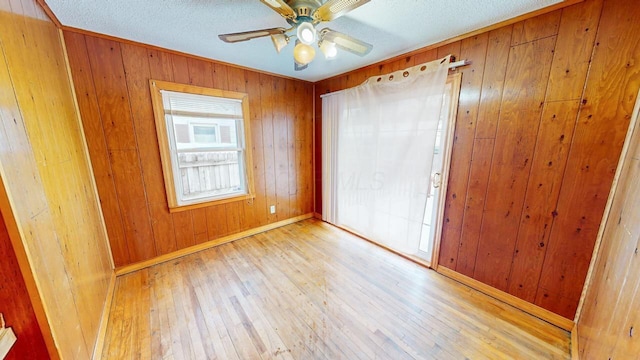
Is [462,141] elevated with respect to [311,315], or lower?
elevated

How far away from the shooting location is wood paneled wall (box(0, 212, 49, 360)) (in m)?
0.76

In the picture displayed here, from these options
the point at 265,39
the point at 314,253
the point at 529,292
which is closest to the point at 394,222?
the point at 314,253

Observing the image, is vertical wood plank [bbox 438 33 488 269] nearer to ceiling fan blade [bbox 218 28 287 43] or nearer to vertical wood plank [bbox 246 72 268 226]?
ceiling fan blade [bbox 218 28 287 43]

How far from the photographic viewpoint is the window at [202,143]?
2.23m

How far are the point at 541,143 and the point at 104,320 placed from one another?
134 inches

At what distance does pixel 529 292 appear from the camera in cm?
168

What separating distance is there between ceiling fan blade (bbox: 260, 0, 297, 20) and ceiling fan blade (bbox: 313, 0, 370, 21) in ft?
0.42

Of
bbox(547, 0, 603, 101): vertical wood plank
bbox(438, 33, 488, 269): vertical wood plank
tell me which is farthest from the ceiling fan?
bbox(547, 0, 603, 101): vertical wood plank

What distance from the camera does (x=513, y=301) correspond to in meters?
1.75

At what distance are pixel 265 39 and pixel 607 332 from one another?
2820 millimetres

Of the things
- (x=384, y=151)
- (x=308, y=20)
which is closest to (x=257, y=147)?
(x=384, y=151)

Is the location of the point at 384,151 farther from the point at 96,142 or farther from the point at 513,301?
the point at 96,142

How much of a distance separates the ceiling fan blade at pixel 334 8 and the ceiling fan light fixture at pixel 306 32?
73mm

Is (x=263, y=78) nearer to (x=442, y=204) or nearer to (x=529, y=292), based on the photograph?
(x=442, y=204)
